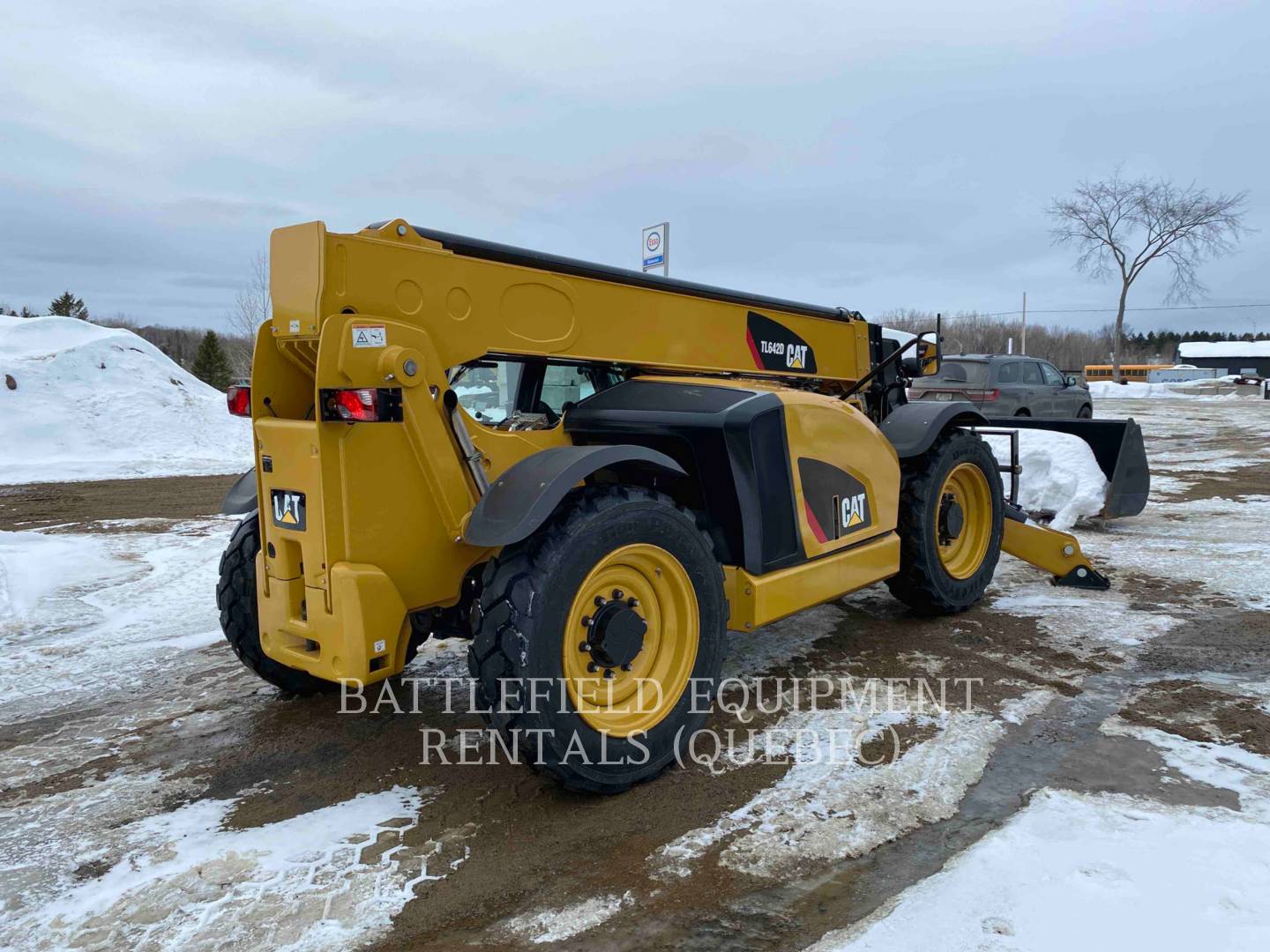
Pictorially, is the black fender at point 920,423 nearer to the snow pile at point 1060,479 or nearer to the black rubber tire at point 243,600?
the snow pile at point 1060,479

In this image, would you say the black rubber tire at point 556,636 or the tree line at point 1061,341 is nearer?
the black rubber tire at point 556,636

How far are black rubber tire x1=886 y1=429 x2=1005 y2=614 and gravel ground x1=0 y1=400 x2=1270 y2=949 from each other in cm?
17

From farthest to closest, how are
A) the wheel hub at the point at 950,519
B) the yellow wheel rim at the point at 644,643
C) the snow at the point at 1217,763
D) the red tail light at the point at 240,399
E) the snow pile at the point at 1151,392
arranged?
the snow pile at the point at 1151,392 → the wheel hub at the point at 950,519 → the red tail light at the point at 240,399 → the yellow wheel rim at the point at 644,643 → the snow at the point at 1217,763

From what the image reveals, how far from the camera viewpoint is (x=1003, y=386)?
16.4 meters

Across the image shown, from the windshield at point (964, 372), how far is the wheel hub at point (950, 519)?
10862 millimetres

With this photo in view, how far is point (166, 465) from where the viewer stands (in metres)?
14.1

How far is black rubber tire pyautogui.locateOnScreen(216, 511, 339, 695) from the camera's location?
3828 mm

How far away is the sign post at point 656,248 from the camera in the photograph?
10.1 metres

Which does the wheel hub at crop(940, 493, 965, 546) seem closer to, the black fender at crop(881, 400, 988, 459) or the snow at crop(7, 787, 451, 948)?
the black fender at crop(881, 400, 988, 459)

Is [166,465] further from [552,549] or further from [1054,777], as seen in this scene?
[1054,777]

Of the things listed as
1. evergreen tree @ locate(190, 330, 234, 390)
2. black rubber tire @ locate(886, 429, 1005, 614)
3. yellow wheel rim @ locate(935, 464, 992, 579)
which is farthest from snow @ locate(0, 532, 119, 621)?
evergreen tree @ locate(190, 330, 234, 390)

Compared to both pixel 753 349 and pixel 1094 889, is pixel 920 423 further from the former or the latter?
pixel 1094 889

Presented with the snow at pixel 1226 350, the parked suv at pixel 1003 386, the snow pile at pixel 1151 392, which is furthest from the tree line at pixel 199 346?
the snow at pixel 1226 350

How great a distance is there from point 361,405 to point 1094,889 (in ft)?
8.75
